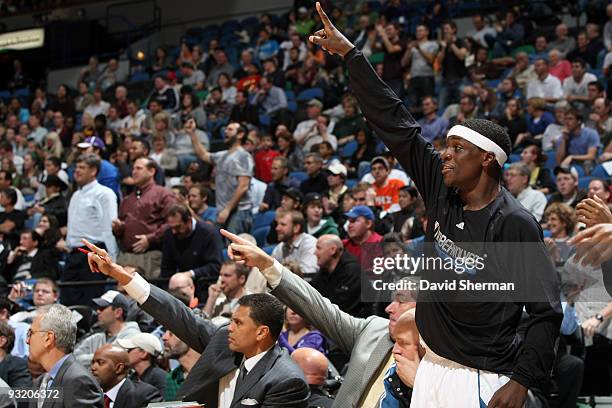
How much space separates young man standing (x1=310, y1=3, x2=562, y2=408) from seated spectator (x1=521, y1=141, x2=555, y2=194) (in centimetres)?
553

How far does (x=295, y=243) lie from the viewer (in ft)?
25.4

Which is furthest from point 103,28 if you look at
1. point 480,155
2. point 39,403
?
point 480,155

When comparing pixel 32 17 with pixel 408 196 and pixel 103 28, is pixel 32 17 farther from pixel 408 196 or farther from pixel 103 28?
pixel 408 196

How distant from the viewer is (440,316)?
3.03 m

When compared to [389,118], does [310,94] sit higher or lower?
higher

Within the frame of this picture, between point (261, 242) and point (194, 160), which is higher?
point (194, 160)

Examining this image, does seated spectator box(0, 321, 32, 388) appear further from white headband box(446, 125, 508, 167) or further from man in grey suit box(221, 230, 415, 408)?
white headband box(446, 125, 508, 167)

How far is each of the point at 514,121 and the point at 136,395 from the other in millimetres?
6118

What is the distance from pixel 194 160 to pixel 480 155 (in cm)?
848

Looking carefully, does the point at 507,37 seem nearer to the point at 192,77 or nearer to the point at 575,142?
the point at 575,142

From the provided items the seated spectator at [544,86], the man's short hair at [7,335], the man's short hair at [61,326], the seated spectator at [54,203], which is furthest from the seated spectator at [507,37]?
the man's short hair at [61,326]

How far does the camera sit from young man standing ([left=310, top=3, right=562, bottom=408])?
289cm

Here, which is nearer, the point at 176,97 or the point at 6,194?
the point at 6,194

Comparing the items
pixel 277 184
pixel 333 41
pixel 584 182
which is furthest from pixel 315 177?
pixel 333 41
